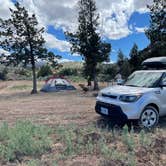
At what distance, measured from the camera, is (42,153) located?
6418mm

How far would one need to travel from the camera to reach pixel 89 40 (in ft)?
86.8

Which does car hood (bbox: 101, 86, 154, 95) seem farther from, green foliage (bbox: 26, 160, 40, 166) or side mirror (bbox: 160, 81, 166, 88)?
green foliage (bbox: 26, 160, 40, 166)

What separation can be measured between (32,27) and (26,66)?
10.6 ft

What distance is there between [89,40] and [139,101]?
61.6 feet

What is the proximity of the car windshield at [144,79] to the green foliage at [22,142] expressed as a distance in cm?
305

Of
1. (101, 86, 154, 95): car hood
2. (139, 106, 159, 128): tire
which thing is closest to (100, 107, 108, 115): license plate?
(101, 86, 154, 95): car hood

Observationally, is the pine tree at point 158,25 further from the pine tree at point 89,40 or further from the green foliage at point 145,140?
the green foliage at point 145,140

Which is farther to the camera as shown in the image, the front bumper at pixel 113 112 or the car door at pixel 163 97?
the car door at pixel 163 97

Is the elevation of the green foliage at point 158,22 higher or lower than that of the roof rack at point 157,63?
higher

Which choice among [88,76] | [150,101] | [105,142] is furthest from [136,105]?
[88,76]

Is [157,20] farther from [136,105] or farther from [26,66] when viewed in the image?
[136,105]

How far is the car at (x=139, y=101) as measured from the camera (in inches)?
320

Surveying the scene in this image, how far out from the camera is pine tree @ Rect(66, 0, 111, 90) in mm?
26453

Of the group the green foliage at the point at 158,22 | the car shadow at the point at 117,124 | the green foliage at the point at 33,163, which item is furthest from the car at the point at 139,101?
the green foliage at the point at 158,22
